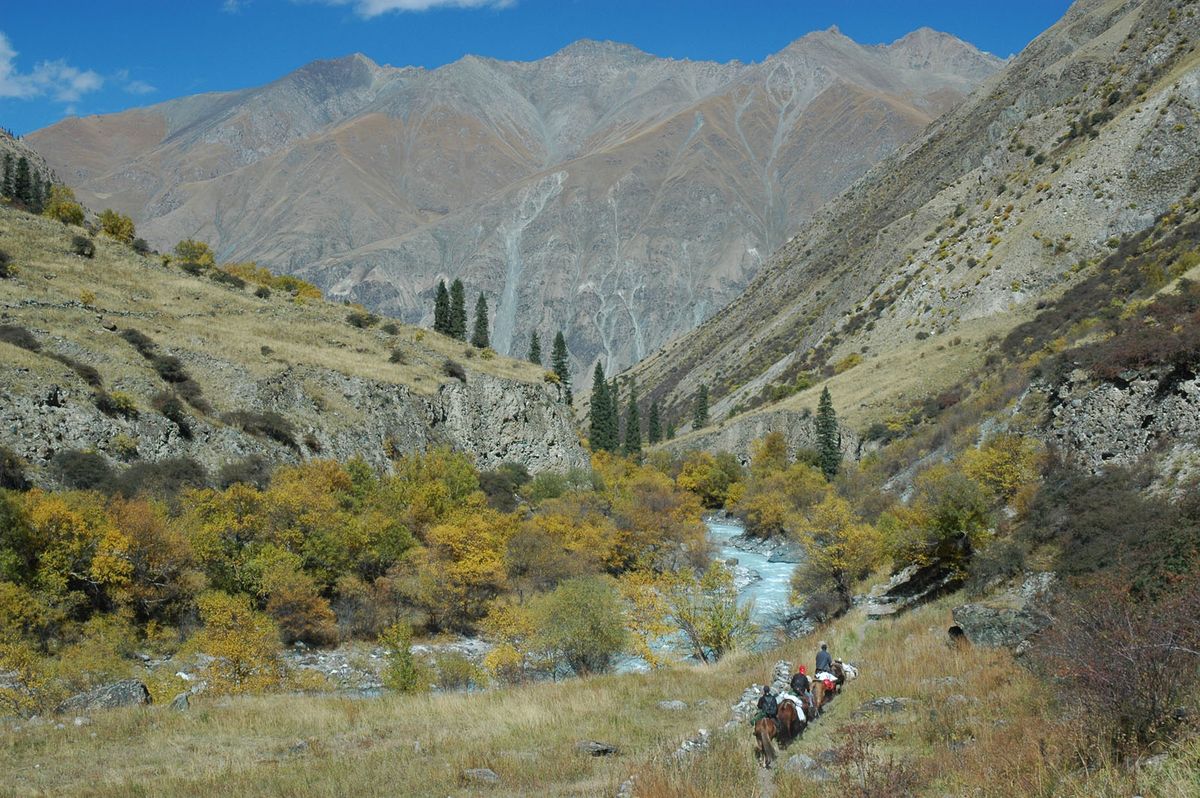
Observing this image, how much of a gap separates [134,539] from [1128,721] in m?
38.0

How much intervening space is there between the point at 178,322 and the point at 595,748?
5773 cm

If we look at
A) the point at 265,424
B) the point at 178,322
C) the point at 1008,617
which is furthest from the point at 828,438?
the point at 1008,617

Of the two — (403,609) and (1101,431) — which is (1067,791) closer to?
(1101,431)

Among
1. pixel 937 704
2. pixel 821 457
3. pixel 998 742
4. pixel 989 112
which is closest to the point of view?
pixel 998 742

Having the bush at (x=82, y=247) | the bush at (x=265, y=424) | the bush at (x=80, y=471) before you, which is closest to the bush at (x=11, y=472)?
the bush at (x=80, y=471)

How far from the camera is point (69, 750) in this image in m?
13.5

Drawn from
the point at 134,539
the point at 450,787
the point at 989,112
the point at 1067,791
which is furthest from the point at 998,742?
the point at 989,112

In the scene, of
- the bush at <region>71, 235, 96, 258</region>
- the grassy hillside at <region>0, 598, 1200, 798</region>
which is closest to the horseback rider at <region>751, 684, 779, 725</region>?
the grassy hillside at <region>0, 598, 1200, 798</region>

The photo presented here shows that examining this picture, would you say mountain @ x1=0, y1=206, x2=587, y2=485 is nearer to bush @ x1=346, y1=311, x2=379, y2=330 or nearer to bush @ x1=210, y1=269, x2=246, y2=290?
bush @ x1=346, y1=311, x2=379, y2=330

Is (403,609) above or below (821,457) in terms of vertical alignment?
below

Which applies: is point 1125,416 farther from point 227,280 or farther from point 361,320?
point 227,280

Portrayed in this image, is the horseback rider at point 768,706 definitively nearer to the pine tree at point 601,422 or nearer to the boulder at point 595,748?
the boulder at point 595,748

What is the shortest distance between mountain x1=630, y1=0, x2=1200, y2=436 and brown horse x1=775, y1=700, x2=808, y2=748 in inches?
2262

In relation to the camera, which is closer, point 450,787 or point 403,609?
point 450,787
